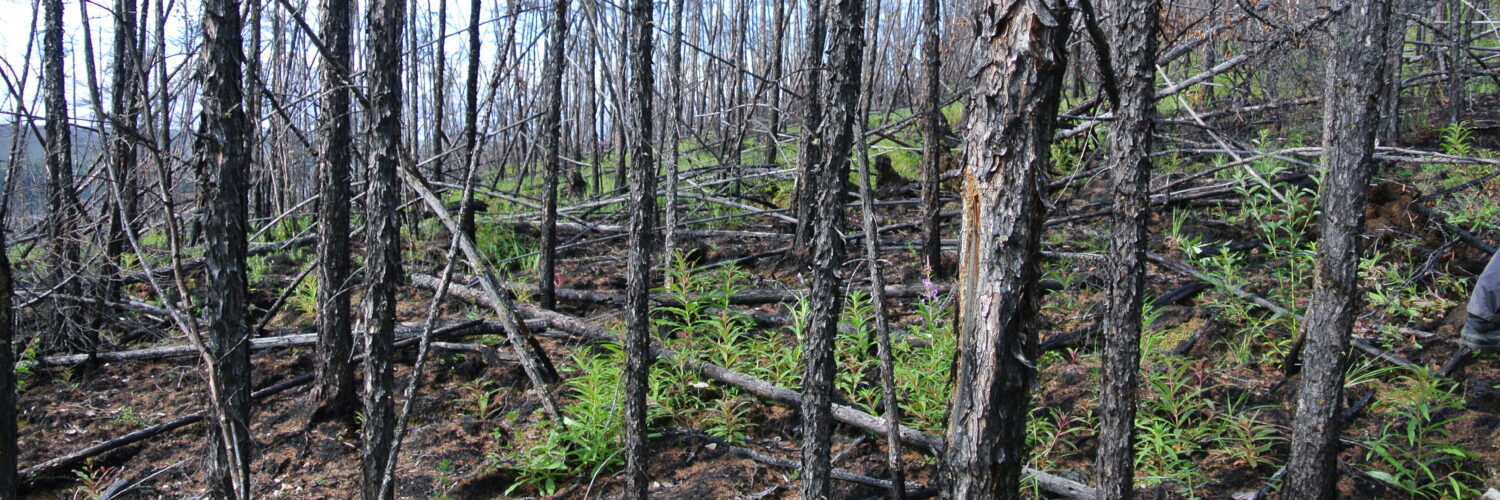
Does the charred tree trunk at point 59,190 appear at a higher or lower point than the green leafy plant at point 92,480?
higher

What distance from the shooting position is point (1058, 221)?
7156 millimetres

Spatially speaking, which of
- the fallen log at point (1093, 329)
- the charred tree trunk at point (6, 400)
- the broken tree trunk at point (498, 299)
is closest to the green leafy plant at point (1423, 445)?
the fallen log at point (1093, 329)

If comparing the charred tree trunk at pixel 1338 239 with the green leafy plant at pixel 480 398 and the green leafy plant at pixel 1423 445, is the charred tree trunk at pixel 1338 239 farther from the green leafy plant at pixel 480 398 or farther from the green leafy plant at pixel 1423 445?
the green leafy plant at pixel 480 398

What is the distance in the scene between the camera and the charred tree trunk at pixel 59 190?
6.00 metres

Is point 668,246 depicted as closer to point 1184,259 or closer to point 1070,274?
point 1070,274

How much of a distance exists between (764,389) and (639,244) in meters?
1.67

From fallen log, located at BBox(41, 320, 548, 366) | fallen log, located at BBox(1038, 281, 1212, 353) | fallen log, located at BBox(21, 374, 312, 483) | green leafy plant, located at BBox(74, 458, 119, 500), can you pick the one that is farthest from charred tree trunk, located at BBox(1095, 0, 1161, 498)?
green leafy plant, located at BBox(74, 458, 119, 500)

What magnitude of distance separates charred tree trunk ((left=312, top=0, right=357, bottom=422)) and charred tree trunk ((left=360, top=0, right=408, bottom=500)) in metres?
0.77

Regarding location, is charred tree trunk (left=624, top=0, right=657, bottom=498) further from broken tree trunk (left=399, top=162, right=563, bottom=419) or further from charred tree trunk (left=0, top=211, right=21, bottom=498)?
charred tree trunk (left=0, top=211, right=21, bottom=498)

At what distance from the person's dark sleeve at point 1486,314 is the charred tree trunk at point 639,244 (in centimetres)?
402

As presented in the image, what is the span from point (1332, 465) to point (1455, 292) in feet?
8.89

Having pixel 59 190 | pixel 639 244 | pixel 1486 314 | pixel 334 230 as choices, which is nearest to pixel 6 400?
pixel 334 230

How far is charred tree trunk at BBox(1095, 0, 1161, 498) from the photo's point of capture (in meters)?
3.14

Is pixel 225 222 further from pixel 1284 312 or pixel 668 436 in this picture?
pixel 1284 312
